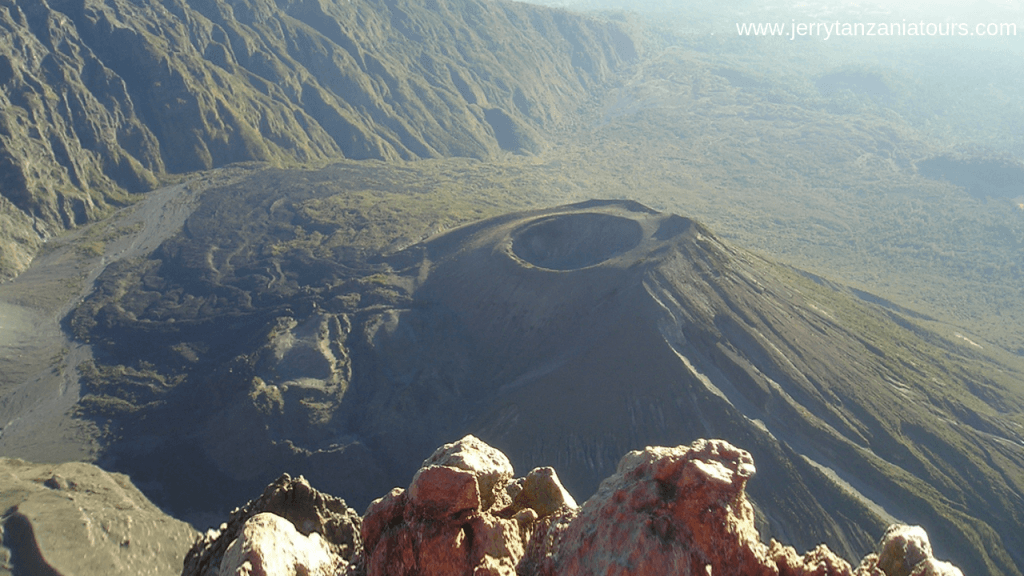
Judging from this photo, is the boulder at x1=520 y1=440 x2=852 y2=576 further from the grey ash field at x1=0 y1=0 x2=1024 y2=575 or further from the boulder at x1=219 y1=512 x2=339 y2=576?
the grey ash field at x1=0 y1=0 x2=1024 y2=575

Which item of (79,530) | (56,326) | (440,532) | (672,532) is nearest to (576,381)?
(79,530)

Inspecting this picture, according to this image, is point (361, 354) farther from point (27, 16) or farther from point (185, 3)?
point (185, 3)

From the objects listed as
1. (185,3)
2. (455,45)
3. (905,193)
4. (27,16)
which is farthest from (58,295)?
(905,193)

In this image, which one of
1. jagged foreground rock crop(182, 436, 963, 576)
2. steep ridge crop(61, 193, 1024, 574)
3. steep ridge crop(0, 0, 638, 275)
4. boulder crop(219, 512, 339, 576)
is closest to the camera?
jagged foreground rock crop(182, 436, 963, 576)

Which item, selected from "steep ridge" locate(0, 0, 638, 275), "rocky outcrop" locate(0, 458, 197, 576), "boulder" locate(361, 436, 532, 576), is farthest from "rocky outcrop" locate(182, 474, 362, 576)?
"steep ridge" locate(0, 0, 638, 275)

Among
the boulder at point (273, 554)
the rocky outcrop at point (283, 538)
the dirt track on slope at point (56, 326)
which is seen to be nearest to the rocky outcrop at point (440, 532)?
the rocky outcrop at point (283, 538)

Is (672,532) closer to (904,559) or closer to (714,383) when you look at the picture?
(904,559)
